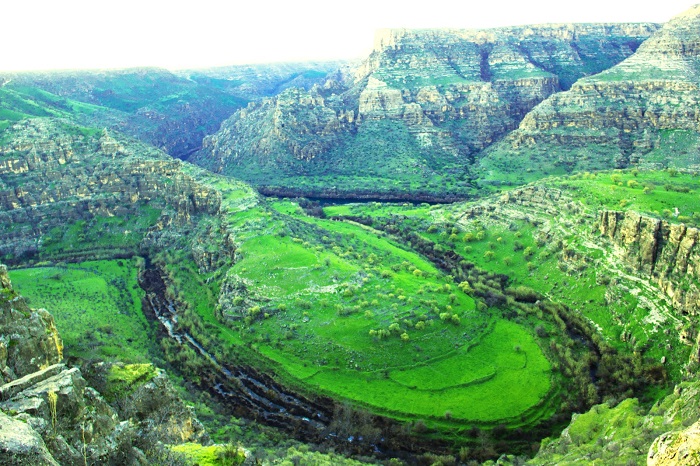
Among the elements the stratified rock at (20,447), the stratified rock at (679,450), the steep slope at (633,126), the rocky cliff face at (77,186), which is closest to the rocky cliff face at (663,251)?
the stratified rock at (679,450)

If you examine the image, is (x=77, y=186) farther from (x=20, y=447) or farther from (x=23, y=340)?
(x=20, y=447)

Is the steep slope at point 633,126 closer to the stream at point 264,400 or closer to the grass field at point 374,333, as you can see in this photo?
the grass field at point 374,333

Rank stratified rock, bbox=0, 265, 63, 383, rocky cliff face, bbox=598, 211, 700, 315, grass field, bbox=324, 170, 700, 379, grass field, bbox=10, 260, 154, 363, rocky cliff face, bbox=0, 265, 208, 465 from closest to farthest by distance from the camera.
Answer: rocky cliff face, bbox=0, 265, 208, 465 < stratified rock, bbox=0, 265, 63, 383 < rocky cliff face, bbox=598, 211, 700, 315 < grass field, bbox=10, 260, 154, 363 < grass field, bbox=324, 170, 700, 379

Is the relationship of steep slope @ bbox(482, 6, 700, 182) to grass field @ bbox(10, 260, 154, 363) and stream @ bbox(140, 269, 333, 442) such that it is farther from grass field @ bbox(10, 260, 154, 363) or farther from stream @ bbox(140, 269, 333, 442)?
stream @ bbox(140, 269, 333, 442)

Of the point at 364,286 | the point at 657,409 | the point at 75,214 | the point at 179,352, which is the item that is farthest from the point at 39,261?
the point at 657,409

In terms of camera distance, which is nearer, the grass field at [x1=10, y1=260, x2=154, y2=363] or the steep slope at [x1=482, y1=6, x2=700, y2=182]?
the grass field at [x1=10, y1=260, x2=154, y2=363]

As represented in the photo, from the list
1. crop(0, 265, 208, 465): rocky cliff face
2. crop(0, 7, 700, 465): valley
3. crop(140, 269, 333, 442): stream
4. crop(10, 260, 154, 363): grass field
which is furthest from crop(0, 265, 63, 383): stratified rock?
crop(140, 269, 333, 442): stream

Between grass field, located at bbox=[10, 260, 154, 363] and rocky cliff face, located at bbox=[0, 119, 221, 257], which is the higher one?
rocky cliff face, located at bbox=[0, 119, 221, 257]

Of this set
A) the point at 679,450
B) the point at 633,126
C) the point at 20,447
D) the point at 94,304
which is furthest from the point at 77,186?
the point at 633,126
